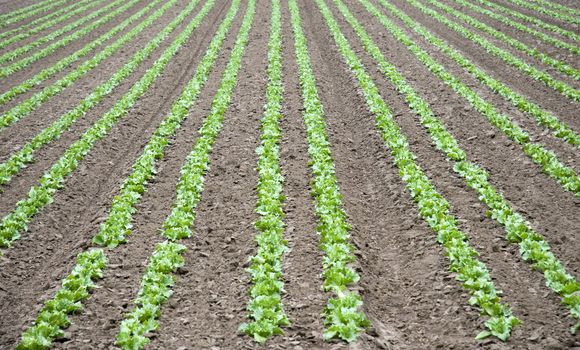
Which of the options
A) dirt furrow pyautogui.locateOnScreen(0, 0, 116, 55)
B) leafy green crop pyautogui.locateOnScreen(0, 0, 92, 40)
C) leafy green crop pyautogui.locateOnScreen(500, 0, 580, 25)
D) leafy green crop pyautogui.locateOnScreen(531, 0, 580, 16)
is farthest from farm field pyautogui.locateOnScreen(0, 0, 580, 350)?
leafy green crop pyautogui.locateOnScreen(0, 0, 92, 40)

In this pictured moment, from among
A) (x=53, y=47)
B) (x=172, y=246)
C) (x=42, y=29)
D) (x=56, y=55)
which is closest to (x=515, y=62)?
(x=172, y=246)

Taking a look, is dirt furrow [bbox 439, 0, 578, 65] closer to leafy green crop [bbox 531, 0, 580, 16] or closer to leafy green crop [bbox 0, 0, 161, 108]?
leafy green crop [bbox 531, 0, 580, 16]

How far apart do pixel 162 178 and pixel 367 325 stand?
23.0ft

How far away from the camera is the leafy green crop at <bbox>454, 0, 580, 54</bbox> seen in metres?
19.7

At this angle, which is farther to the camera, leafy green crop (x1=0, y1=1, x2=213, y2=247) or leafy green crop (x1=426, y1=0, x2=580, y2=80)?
leafy green crop (x1=426, y1=0, x2=580, y2=80)

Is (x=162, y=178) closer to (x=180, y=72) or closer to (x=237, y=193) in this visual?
(x=237, y=193)

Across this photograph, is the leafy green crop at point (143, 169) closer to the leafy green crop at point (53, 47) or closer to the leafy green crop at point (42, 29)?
the leafy green crop at point (53, 47)

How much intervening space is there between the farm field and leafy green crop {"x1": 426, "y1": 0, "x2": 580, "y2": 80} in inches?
5.0

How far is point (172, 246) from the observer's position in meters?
8.80

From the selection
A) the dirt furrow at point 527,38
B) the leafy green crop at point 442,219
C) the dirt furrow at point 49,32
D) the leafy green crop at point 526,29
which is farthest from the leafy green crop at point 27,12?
the leafy green crop at point 526,29

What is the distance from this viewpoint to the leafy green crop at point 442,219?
22.2 ft

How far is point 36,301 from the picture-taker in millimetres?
7785

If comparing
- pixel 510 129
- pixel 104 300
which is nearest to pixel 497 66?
pixel 510 129

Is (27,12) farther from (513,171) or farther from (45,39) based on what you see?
(513,171)
